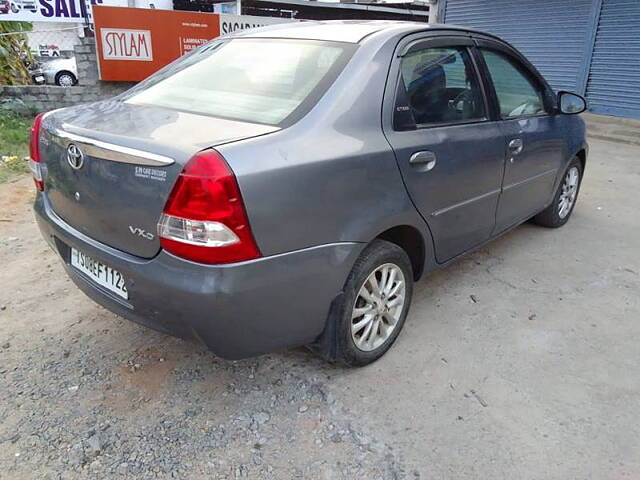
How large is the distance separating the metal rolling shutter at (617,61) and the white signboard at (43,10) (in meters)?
8.96

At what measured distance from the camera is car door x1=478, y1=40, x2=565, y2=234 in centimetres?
336

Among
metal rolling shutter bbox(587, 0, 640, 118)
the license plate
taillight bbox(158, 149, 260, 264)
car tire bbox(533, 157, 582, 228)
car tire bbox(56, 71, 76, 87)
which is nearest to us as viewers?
taillight bbox(158, 149, 260, 264)

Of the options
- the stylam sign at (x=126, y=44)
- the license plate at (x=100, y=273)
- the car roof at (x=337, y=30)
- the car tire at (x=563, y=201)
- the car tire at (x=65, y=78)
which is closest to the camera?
the license plate at (x=100, y=273)

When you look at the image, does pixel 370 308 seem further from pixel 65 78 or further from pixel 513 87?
pixel 65 78

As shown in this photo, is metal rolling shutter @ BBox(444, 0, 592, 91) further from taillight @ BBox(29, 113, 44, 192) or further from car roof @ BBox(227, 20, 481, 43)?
taillight @ BBox(29, 113, 44, 192)

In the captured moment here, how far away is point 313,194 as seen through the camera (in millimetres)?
2107

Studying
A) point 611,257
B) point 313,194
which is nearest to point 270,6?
point 611,257

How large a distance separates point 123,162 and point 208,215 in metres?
0.45

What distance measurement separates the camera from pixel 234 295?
1948 mm

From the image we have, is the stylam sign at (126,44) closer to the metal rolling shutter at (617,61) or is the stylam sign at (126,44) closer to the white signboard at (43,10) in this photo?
the white signboard at (43,10)

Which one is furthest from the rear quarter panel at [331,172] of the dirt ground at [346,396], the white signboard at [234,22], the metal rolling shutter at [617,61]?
the metal rolling shutter at [617,61]

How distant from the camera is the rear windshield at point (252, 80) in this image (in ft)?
7.67

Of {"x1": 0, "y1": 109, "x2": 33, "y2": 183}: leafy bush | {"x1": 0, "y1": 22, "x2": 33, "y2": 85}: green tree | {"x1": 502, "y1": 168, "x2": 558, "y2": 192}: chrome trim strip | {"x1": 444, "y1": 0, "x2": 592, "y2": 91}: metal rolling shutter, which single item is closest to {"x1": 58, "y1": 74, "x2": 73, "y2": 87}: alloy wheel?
{"x1": 0, "y1": 22, "x2": 33, "y2": 85}: green tree

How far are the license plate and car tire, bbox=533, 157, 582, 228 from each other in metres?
3.59
